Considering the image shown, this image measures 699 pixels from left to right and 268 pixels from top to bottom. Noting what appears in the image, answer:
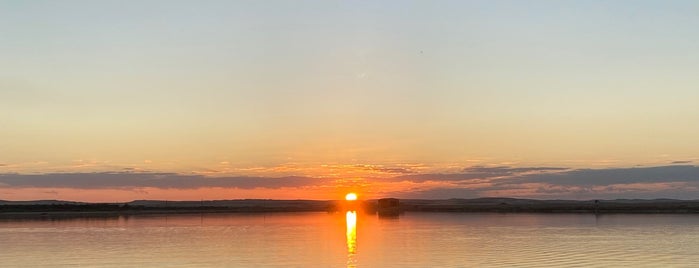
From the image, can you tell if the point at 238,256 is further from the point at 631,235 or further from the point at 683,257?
the point at 631,235

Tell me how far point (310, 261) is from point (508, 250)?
9.94 m

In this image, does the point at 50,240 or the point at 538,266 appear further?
the point at 50,240

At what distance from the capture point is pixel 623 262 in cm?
3112

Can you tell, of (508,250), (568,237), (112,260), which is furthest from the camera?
(568,237)

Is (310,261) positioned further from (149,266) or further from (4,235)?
(4,235)

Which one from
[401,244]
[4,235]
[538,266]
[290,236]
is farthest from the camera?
[4,235]

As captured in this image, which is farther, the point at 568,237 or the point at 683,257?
the point at 568,237

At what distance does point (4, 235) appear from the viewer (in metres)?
53.0

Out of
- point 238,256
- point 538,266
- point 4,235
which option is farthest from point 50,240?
point 538,266

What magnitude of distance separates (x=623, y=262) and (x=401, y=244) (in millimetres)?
12602

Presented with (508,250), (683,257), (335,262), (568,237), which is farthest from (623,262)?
(568,237)

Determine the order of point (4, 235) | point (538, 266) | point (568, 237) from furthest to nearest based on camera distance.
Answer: point (4, 235), point (568, 237), point (538, 266)

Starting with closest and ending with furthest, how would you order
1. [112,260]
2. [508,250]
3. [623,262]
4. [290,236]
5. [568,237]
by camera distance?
[623,262] < [112,260] < [508,250] < [568,237] < [290,236]

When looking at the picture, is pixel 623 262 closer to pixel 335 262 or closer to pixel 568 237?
pixel 335 262
